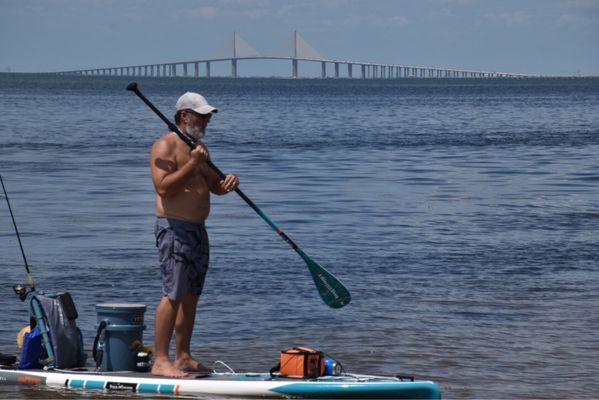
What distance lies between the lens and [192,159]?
7605 millimetres

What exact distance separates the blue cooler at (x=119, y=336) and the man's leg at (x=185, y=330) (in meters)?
0.29

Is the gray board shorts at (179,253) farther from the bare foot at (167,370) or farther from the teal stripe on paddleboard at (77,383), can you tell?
the teal stripe on paddleboard at (77,383)

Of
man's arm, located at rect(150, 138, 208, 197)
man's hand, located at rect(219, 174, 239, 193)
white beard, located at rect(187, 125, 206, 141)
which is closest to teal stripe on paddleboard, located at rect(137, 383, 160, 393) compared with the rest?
man's arm, located at rect(150, 138, 208, 197)

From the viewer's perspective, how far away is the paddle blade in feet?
29.2

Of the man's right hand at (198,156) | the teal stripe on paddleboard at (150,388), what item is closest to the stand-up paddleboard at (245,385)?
the teal stripe on paddleboard at (150,388)

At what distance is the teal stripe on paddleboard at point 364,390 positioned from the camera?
25.0 ft

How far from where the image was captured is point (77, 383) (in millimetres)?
8008

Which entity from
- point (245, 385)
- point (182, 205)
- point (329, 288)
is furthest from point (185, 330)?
point (329, 288)

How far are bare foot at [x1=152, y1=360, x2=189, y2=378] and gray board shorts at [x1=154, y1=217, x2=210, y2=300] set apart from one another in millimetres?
475

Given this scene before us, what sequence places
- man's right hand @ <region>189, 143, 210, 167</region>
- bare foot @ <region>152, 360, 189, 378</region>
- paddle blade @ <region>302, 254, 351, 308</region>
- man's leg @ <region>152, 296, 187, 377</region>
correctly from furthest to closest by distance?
paddle blade @ <region>302, 254, 351, 308</region> < bare foot @ <region>152, 360, 189, 378</region> < man's leg @ <region>152, 296, 187, 377</region> < man's right hand @ <region>189, 143, 210, 167</region>

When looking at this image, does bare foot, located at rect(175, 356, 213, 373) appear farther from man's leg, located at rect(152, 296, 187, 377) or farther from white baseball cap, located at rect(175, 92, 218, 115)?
white baseball cap, located at rect(175, 92, 218, 115)

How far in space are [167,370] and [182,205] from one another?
3.47 feet

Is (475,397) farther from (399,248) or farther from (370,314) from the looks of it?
(399,248)

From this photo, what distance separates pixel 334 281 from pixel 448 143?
122 ft
